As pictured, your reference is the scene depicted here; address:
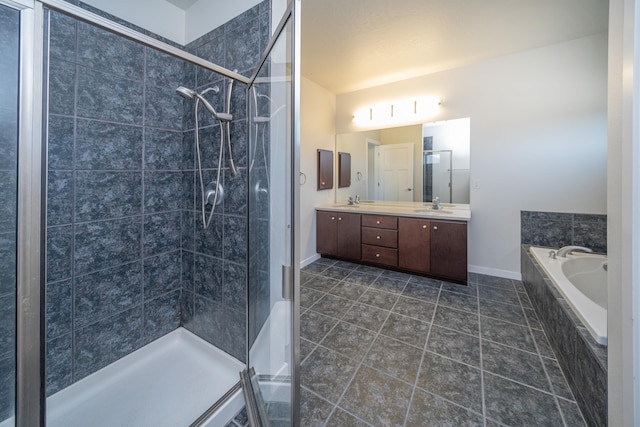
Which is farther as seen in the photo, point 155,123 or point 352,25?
point 352,25

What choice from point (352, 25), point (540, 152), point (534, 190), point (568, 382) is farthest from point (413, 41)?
point (568, 382)

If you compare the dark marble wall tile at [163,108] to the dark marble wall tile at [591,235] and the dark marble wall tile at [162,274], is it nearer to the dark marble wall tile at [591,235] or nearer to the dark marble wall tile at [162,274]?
the dark marble wall tile at [162,274]

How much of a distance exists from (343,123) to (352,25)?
1694 mm

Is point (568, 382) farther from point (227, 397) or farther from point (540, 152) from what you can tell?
point (540, 152)

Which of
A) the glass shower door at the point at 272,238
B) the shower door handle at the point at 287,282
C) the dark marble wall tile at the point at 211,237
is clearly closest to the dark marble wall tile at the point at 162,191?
the dark marble wall tile at the point at 211,237

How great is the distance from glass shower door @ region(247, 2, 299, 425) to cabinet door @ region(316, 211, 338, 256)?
2128 mm

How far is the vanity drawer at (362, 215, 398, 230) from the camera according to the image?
9.77 feet

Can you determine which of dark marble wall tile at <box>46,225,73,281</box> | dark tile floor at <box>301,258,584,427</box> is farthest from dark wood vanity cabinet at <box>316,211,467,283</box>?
dark marble wall tile at <box>46,225,73,281</box>

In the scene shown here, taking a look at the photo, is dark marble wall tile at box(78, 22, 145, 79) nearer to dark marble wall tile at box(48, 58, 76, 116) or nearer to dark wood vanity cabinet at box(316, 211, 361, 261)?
dark marble wall tile at box(48, 58, 76, 116)

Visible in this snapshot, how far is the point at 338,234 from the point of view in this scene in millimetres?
3389

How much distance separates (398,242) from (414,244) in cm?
19

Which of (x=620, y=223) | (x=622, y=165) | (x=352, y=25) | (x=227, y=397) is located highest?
(x=352, y=25)

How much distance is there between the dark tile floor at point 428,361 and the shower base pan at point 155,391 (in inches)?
19.9

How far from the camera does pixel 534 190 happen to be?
263 centimetres
